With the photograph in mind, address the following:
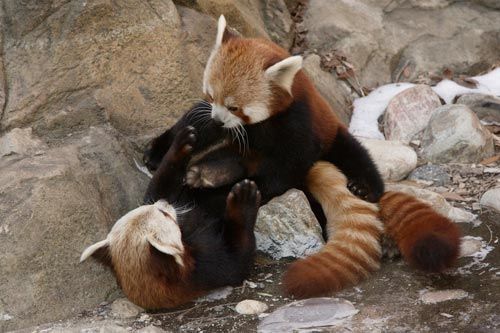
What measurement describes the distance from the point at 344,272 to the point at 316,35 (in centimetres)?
351

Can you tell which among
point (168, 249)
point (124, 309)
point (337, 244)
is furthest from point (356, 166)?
point (124, 309)

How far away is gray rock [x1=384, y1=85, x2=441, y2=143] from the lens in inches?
240

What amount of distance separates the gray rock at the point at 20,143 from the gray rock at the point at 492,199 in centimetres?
285

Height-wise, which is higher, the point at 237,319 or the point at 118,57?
the point at 118,57

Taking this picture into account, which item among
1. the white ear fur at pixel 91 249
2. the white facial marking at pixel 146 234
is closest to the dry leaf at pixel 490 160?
the white facial marking at pixel 146 234

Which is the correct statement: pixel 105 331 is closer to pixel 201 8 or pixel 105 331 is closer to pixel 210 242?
pixel 210 242

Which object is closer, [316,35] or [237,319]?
[237,319]

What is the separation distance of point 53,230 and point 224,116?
1.14m

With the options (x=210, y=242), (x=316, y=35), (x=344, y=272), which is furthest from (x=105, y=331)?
(x=316, y=35)

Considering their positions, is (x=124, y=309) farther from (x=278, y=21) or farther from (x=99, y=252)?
(x=278, y=21)

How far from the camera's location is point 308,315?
3650 millimetres

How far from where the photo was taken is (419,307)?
145 inches

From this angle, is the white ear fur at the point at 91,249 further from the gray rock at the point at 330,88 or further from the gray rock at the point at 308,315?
the gray rock at the point at 330,88

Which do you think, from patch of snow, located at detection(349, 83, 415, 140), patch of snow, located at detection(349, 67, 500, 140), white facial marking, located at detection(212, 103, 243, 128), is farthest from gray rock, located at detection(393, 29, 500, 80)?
white facial marking, located at detection(212, 103, 243, 128)
